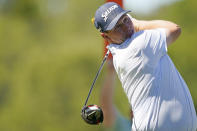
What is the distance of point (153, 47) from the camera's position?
3385 millimetres

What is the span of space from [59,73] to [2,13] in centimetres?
616

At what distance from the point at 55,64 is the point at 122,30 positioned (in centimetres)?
1407

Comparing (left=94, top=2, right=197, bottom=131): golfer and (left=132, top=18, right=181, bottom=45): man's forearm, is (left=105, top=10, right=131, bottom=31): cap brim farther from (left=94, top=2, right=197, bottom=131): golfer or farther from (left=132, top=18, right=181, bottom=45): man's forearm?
(left=132, top=18, right=181, bottom=45): man's forearm

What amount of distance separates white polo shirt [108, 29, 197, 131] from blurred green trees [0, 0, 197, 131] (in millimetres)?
10612

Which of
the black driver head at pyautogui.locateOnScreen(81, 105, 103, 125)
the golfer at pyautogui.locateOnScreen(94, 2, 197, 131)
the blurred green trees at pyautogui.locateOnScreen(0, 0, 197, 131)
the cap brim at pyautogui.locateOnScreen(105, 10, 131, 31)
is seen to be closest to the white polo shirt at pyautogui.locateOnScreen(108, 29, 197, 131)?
the golfer at pyautogui.locateOnScreen(94, 2, 197, 131)

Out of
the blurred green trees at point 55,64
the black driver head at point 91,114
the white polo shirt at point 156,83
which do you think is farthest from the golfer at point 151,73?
the blurred green trees at point 55,64

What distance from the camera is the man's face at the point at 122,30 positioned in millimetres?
3422

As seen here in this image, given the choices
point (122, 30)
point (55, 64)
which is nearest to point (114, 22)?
point (122, 30)

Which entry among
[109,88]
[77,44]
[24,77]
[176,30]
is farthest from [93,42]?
[176,30]

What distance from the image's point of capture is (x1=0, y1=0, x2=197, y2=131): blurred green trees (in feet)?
52.7

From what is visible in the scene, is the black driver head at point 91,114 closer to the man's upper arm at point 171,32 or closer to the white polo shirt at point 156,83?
the white polo shirt at point 156,83

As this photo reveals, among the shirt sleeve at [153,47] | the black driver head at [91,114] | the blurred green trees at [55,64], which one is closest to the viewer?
the shirt sleeve at [153,47]

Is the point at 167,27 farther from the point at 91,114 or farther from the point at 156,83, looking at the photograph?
the point at 91,114

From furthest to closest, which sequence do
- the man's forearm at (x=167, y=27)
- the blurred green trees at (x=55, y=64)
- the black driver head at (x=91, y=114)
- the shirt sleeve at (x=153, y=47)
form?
the blurred green trees at (x=55, y=64)
the black driver head at (x=91, y=114)
the man's forearm at (x=167, y=27)
the shirt sleeve at (x=153, y=47)
